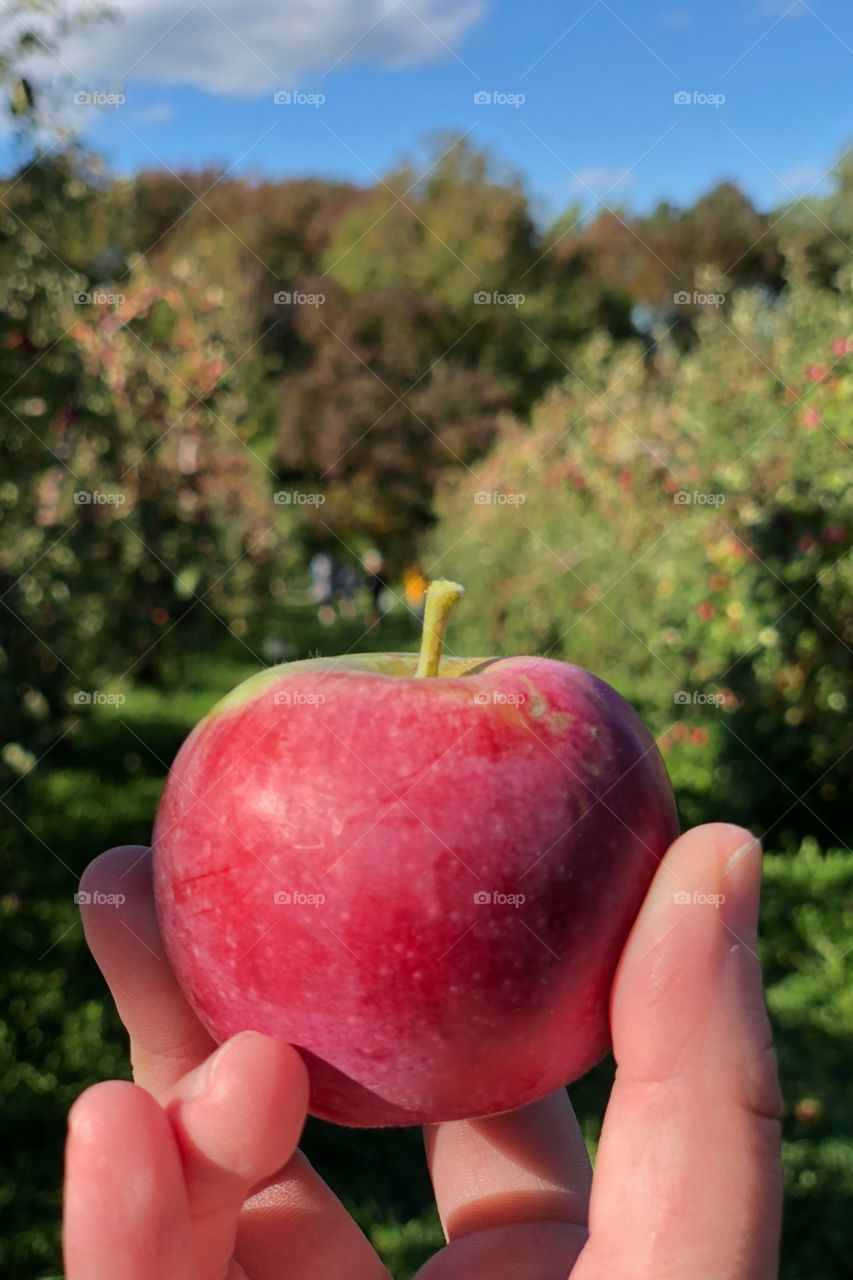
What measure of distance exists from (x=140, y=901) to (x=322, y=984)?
0.33 m

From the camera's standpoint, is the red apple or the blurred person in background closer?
the red apple

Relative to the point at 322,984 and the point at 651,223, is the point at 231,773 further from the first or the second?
the point at 651,223

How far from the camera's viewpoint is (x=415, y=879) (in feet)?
3.30

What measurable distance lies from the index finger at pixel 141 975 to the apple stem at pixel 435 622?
0.43 m

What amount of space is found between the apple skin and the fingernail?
10 centimetres

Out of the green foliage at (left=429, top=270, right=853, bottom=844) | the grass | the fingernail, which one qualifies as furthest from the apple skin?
the green foliage at (left=429, top=270, right=853, bottom=844)

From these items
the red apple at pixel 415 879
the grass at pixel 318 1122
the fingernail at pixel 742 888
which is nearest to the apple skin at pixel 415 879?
the red apple at pixel 415 879

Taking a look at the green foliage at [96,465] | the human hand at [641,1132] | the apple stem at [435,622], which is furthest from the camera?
the green foliage at [96,465]

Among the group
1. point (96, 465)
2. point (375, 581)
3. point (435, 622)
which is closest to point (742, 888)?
point (435, 622)

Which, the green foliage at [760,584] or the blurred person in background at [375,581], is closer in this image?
the green foliage at [760,584]

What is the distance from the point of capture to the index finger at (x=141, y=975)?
1.25m

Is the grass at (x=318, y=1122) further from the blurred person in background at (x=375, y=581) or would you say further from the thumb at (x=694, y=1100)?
the blurred person in background at (x=375, y=581)

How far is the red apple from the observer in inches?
39.9

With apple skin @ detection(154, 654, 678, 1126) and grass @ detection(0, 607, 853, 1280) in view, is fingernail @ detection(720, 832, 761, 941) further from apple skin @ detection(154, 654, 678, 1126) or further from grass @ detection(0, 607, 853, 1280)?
grass @ detection(0, 607, 853, 1280)
